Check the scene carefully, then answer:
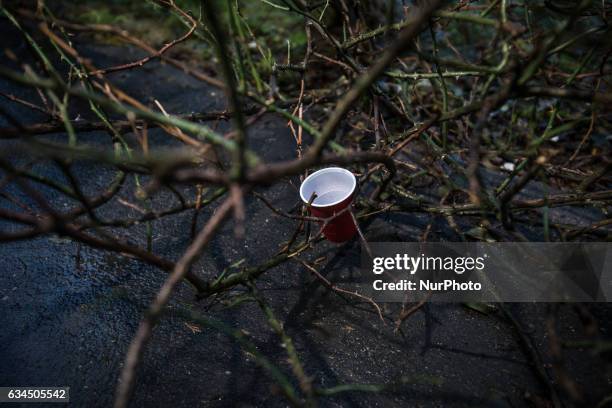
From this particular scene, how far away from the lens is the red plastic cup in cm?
208

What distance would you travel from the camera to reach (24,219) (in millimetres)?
1071

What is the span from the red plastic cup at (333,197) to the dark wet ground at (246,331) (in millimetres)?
186

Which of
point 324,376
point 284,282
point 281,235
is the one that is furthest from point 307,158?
point 281,235

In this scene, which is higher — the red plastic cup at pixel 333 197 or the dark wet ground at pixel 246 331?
the red plastic cup at pixel 333 197

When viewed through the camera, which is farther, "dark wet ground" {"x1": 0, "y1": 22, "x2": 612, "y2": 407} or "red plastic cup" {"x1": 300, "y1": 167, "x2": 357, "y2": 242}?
"red plastic cup" {"x1": 300, "y1": 167, "x2": 357, "y2": 242}

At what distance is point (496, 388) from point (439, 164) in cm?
145

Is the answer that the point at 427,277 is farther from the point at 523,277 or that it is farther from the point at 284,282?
the point at 284,282

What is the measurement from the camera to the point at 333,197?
2.30 meters

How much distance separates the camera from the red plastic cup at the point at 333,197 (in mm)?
2084

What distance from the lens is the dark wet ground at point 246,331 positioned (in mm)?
1724

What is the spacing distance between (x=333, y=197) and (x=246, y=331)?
0.80 metres

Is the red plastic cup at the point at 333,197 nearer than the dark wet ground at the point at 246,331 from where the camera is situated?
No

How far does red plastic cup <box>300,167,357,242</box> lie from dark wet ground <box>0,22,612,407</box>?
19cm

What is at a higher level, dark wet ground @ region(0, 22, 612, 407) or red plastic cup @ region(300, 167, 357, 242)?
red plastic cup @ region(300, 167, 357, 242)
